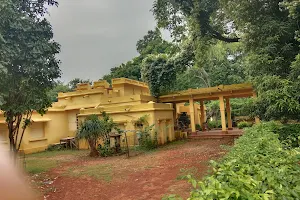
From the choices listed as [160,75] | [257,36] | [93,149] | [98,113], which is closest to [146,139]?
[93,149]

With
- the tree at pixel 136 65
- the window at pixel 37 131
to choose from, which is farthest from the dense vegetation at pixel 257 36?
the tree at pixel 136 65

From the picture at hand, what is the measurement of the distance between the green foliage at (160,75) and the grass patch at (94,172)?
1201 centimetres

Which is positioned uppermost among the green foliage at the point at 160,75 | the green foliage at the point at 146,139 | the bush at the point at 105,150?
the green foliage at the point at 160,75

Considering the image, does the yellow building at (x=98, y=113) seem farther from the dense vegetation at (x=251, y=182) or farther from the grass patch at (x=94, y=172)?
the dense vegetation at (x=251, y=182)

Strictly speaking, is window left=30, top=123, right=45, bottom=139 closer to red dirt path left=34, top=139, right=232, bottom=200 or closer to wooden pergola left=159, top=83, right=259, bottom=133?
red dirt path left=34, top=139, right=232, bottom=200

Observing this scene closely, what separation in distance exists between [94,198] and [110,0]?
13.6m

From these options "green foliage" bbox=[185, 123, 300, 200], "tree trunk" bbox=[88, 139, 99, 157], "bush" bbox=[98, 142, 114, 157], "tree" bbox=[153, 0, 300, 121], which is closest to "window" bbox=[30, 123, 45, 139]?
"tree trunk" bbox=[88, 139, 99, 157]

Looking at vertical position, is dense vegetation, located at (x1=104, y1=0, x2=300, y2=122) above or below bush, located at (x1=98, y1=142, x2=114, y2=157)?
above

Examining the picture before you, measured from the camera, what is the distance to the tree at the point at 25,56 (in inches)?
310

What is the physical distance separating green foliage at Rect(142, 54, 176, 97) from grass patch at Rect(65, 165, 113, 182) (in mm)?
12012

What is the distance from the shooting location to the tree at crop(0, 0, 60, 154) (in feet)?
25.9

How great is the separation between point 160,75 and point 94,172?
13.3m

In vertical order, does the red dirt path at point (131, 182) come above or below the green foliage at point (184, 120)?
below

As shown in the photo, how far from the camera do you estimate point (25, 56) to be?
8.51 m
